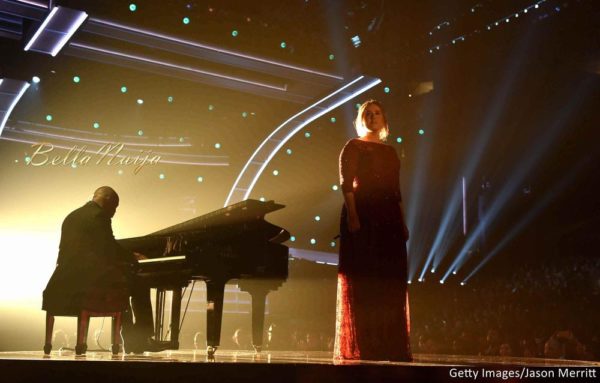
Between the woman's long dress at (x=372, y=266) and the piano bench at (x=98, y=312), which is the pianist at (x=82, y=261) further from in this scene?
the woman's long dress at (x=372, y=266)

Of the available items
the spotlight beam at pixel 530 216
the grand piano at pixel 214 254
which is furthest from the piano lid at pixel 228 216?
the spotlight beam at pixel 530 216

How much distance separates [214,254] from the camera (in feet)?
14.8

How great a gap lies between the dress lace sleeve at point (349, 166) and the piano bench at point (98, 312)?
73.6 inches

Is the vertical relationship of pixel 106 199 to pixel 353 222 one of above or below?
above

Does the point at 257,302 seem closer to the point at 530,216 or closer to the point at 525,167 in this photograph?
the point at 525,167

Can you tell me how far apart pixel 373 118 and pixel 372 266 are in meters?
0.93

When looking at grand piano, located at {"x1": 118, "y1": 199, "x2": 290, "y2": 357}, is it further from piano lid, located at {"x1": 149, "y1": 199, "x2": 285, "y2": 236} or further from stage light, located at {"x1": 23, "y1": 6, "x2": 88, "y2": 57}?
stage light, located at {"x1": 23, "y1": 6, "x2": 88, "y2": 57}

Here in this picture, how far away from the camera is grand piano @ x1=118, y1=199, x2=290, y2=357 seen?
4500 millimetres

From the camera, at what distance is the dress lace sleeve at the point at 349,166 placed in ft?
12.7

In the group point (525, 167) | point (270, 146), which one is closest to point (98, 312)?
point (270, 146)

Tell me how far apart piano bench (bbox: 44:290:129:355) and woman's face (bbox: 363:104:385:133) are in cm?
215

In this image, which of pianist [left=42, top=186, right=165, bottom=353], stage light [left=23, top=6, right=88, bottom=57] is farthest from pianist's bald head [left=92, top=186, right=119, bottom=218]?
stage light [left=23, top=6, right=88, bottom=57]

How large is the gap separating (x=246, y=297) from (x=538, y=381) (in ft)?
24.8

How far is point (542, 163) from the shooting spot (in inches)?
375
